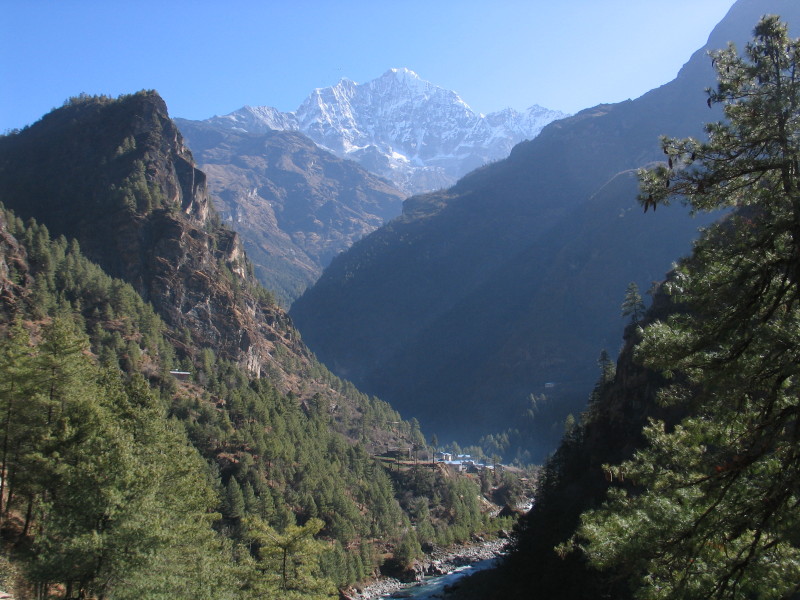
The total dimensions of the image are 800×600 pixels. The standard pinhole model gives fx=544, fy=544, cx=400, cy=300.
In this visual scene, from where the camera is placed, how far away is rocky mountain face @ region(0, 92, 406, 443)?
404 feet

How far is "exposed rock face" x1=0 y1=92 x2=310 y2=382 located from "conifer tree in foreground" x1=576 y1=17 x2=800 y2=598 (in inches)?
4540

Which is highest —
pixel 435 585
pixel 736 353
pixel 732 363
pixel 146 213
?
pixel 146 213

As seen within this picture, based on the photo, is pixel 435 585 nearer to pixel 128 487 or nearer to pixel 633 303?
pixel 633 303

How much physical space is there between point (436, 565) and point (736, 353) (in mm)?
94499

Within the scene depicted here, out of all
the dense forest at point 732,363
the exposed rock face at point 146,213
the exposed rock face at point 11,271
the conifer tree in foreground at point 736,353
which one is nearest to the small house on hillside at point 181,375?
the exposed rock face at point 146,213

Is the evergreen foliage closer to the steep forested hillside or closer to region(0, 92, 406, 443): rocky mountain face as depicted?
the steep forested hillside

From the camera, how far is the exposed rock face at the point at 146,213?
123 meters

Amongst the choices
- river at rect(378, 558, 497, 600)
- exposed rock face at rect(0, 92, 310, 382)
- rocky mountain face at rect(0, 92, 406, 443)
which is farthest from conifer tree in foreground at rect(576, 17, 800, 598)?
exposed rock face at rect(0, 92, 310, 382)

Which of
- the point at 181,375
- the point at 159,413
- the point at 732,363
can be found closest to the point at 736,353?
the point at 732,363

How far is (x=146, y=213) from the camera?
429 feet

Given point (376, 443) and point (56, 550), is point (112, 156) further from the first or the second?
point (56, 550)

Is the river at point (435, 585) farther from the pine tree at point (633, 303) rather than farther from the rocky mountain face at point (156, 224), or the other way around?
the rocky mountain face at point (156, 224)

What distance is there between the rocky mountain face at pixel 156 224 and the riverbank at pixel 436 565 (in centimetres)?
5280

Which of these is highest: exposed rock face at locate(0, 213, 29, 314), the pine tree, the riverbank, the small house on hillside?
exposed rock face at locate(0, 213, 29, 314)
